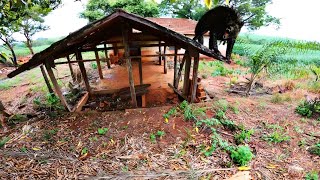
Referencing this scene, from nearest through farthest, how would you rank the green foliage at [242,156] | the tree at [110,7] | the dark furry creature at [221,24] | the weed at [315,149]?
the green foliage at [242,156] < the weed at [315,149] < the dark furry creature at [221,24] < the tree at [110,7]

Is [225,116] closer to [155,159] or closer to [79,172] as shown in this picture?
[155,159]

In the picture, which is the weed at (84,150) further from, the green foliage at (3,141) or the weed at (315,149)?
the weed at (315,149)

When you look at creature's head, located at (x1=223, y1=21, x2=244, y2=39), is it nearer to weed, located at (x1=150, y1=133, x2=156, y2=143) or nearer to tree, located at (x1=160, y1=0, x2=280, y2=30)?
weed, located at (x1=150, y1=133, x2=156, y2=143)

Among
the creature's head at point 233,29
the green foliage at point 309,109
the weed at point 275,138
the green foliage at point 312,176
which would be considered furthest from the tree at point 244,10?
the green foliage at point 312,176

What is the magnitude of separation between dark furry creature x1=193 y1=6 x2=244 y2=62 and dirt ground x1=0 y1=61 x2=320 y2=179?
7.19 ft

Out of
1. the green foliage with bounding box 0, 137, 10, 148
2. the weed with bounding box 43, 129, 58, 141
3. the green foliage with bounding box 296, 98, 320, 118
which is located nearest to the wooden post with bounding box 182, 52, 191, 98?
the green foliage with bounding box 296, 98, 320, 118

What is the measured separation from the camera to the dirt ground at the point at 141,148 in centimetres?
386

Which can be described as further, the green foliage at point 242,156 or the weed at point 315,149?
the weed at point 315,149

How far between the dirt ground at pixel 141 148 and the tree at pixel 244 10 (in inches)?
754

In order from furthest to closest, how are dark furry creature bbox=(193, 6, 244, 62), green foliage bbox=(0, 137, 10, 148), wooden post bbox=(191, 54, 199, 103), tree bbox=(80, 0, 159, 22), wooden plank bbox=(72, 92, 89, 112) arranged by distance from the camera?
tree bbox=(80, 0, 159, 22), wooden plank bbox=(72, 92, 89, 112), wooden post bbox=(191, 54, 199, 103), dark furry creature bbox=(193, 6, 244, 62), green foliage bbox=(0, 137, 10, 148)

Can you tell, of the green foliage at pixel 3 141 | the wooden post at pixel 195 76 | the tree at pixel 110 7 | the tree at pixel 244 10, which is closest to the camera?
the green foliage at pixel 3 141

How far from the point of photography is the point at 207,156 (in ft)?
14.1

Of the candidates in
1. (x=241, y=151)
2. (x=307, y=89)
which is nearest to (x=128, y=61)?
(x=241, y=151)

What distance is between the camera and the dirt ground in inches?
152
